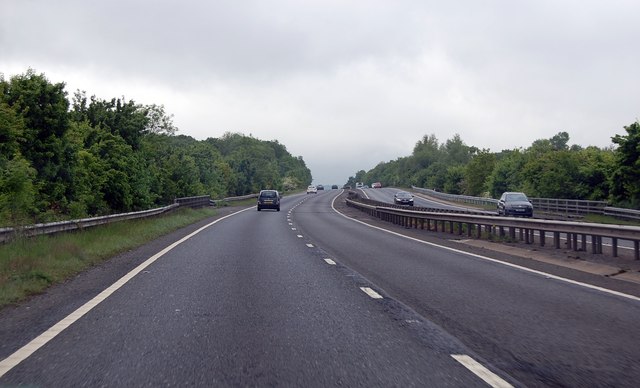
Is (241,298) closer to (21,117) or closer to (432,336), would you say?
(432,336)

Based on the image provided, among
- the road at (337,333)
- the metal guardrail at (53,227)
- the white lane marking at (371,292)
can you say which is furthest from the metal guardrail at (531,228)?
the metal guardrail at (53,227)

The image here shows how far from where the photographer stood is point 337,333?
7656 mm

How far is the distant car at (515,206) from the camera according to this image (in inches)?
1603

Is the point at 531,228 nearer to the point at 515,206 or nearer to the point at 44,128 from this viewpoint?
A: the point at 515,206

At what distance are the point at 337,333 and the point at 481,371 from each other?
208cm

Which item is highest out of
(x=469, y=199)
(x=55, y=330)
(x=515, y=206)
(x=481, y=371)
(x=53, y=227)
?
(x=53, y=227)

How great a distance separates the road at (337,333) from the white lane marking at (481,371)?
0.02 meters

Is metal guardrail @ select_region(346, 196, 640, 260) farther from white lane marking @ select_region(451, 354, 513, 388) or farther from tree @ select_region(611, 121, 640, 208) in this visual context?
tree @ select_region(611, 121, 640, 208)

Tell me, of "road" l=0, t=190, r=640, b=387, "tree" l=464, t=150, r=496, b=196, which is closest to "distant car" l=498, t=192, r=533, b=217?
"road" l=0, t=190, r=640, b=387

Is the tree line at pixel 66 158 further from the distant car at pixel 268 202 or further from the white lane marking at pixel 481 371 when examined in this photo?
the white lane marking at pixel 481 371

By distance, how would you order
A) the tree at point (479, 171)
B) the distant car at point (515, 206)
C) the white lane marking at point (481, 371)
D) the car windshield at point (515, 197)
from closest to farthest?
the white lane marking at point (481, 371) → the distant car at point (515, 206) → the car windshield at point (515, 197) → the tree at point (479, 171)

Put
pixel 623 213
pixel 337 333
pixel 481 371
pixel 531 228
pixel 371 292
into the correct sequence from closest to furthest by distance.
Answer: pixel 481 371
pixel 337 333
pixel 371 292
pixel 531 228
pixel 623 213

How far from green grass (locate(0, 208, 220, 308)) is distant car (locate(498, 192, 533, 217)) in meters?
24.4

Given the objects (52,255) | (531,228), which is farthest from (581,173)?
(52,255)
